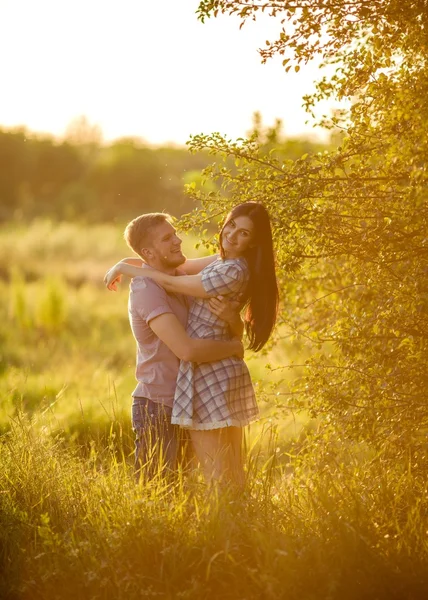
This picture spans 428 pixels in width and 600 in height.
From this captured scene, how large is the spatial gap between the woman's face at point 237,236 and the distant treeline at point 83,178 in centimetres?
4569

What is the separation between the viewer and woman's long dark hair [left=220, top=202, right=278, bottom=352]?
5.17m

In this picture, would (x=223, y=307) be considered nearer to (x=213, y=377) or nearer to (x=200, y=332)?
(x=200, y=332)

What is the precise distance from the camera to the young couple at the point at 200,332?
514 centimetres

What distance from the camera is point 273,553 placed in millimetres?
4430

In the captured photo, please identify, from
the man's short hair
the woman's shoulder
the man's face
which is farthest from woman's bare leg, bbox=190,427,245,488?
the man's short hair

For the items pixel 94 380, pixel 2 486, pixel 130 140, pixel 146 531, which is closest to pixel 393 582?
pixel 146 531

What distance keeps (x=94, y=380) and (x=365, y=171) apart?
610 cm

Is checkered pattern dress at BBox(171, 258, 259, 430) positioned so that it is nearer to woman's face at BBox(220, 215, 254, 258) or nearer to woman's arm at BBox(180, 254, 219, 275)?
woman's face at BBox(220, 215, 254, 258)

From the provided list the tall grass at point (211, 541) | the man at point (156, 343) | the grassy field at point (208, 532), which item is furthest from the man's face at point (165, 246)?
the tall grass at point (211, 541)

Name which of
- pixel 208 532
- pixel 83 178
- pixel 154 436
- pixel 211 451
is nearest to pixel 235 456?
pixel 211 451

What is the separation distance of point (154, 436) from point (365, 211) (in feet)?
6.61

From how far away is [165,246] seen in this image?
5379 mm

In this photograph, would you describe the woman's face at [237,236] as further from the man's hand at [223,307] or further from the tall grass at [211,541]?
the tall grass at [211,541]

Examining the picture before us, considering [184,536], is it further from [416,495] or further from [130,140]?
[130,140]
